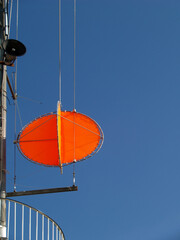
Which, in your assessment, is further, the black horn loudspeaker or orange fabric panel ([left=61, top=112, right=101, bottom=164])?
orange fabric panel ([left=61, top=112, right=101, bottom=164])

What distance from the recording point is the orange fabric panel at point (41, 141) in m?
10.4

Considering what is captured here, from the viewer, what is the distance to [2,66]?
35.7 feet

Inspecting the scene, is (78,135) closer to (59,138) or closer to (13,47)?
(59,138)

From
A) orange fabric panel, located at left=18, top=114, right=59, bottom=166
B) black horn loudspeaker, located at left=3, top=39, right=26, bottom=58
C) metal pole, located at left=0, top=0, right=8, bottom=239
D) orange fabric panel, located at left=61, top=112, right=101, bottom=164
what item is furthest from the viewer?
orange fabric panel, located at left=61, top=112, right=101, bottom=164

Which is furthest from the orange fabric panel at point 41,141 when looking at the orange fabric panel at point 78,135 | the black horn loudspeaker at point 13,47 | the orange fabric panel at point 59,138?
the black horn loudspeaker at point 13,47

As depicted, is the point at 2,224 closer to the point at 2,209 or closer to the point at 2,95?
the point at 2,209

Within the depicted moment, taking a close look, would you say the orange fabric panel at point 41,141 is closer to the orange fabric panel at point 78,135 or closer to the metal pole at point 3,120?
the orange fabric panel at point 78,135

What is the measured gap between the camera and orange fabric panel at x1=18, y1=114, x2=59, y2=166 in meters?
10.4

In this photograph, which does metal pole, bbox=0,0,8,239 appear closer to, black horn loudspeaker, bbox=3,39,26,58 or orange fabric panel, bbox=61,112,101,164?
black horn loudspeaker, bbox=3,39,26,58

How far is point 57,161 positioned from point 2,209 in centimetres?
156

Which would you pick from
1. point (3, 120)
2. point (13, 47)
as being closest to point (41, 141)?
point (3, 120)

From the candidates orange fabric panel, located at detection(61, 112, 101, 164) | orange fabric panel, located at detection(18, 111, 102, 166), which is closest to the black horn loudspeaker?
orange fabric panel, located at detection(18, 111, 102, 166)

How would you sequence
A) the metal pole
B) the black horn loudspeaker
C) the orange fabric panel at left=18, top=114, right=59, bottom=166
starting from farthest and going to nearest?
the orange fabric panel at left=18, top=114, right=59, bottom=166, the black horn loudspeaker, the metal pole

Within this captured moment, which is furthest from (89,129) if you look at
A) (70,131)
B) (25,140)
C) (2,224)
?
(2,224)
